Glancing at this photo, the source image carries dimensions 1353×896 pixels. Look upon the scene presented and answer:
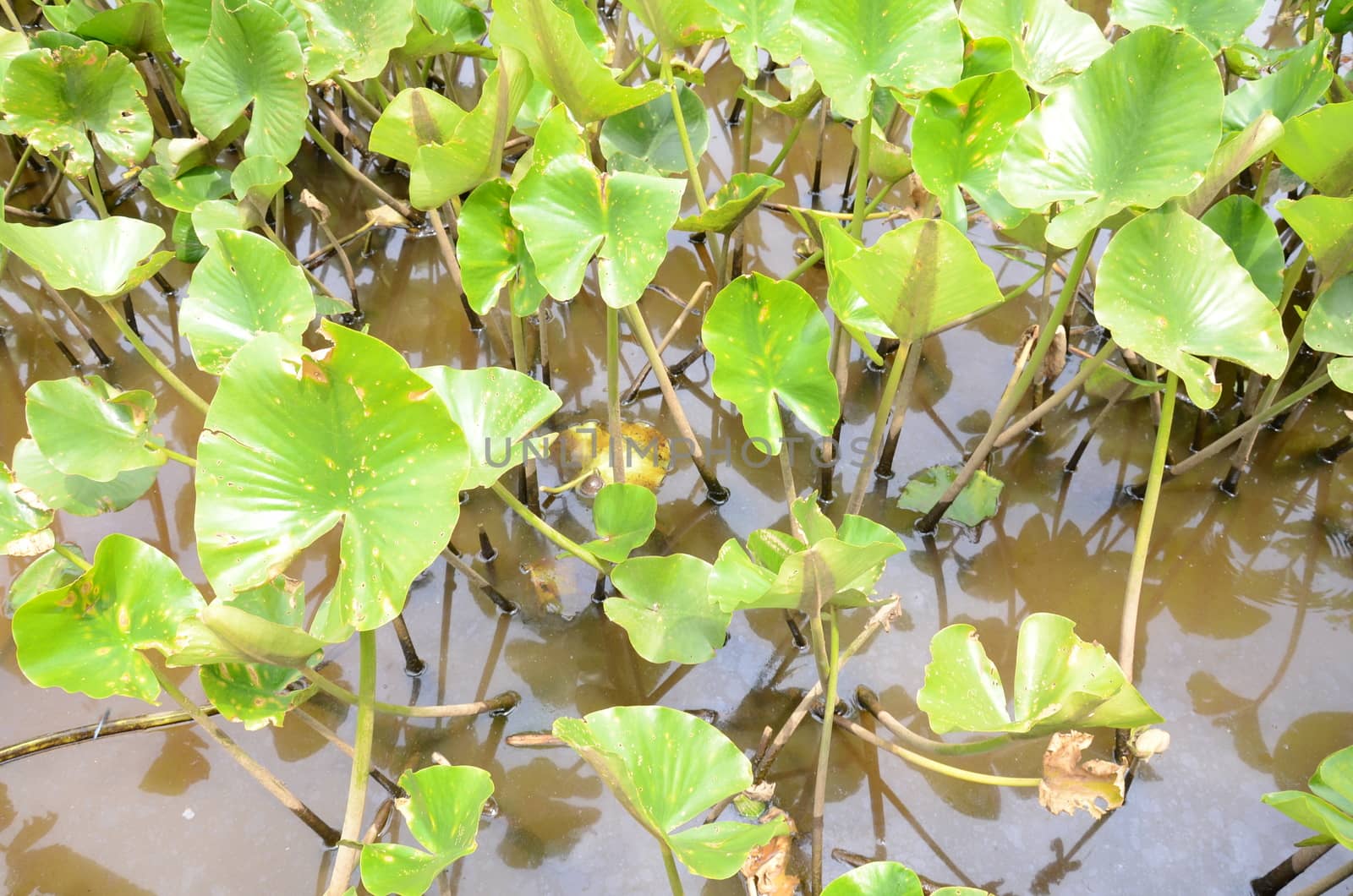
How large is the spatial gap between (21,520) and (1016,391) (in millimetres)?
1397

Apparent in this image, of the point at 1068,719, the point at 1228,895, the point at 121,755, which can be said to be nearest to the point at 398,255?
the point at 121,755

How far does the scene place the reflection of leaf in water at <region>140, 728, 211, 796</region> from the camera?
1245 mm

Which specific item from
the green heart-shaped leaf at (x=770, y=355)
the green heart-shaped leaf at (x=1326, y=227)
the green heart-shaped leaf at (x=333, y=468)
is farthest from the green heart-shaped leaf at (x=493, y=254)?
the green heart-shaped leaf at (x=1326, y=227)

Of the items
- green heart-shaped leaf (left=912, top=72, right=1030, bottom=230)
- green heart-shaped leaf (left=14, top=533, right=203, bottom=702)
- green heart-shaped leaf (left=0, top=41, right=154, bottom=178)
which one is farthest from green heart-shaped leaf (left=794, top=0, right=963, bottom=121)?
green heart-shaped leaf (left=0, top=41, right=154, bottom=178)

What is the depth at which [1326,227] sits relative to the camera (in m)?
1.14

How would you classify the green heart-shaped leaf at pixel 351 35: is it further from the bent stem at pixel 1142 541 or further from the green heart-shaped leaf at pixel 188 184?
the bent stem at pixel 1142 541

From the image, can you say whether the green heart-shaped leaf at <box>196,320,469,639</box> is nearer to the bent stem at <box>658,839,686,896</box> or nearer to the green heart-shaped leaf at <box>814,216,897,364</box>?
the bent stem at <box>658,839,686,896</box>

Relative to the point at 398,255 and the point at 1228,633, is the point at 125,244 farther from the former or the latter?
the point at 1228,633

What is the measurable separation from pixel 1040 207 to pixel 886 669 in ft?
2.23

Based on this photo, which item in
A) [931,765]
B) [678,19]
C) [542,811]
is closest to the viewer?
[931,765]

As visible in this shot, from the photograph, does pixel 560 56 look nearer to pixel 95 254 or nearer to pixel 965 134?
pixel 965 134

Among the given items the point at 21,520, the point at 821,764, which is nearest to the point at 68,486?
the point at 21,520

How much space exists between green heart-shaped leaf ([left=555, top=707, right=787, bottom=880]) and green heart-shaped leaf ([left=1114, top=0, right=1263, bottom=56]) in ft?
4.37

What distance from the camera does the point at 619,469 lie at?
55.3 inches
